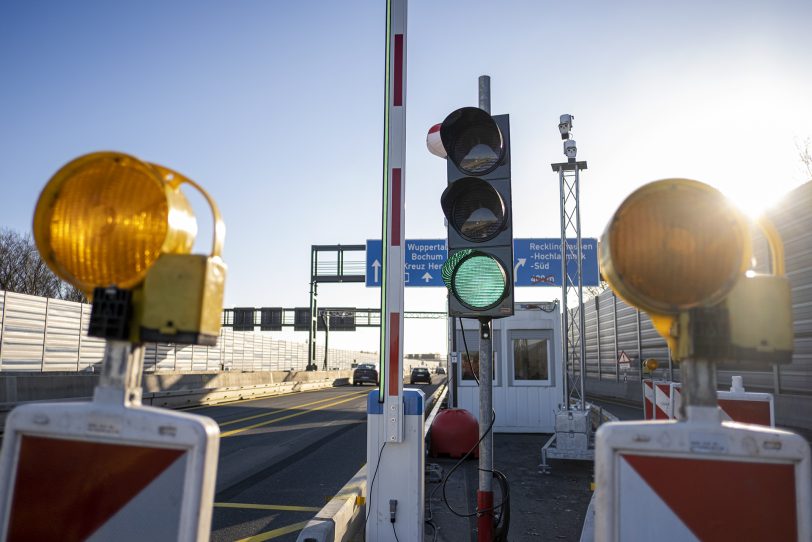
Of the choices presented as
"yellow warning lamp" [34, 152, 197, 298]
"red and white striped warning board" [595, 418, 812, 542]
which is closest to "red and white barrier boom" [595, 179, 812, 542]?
"red and white striped warning board" [595, 418, 812, 542]

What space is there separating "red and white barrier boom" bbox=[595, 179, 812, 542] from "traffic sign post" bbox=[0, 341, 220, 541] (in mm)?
1033

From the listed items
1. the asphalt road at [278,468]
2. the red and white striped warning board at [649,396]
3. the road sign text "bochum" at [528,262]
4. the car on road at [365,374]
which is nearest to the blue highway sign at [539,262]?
the road sign text "bochum" at [528,262]

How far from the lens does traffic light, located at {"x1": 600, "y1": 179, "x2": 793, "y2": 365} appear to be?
1514mm

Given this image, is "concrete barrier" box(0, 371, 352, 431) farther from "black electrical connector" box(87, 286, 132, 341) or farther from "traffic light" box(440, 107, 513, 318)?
"black electrical connector" box(87, 286, 132, 341)

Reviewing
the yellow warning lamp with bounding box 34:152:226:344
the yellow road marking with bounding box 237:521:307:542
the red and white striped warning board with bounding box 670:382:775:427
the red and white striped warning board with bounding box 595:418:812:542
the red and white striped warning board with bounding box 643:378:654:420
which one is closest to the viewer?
the red and white striped warning board with bounding box 595:418:812:542

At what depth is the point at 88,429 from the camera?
1.46m

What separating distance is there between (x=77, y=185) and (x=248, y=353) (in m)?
38.9

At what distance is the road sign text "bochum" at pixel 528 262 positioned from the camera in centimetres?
2033

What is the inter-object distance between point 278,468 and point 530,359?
22.9ft

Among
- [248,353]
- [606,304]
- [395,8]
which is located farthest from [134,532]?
[248,353]

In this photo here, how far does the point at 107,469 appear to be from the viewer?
1475 mm

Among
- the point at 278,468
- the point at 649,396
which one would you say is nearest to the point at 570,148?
the point at 649,396

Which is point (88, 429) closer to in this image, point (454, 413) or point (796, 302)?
point (454, 413)

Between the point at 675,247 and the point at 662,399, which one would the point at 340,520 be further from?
the point at 662,399
